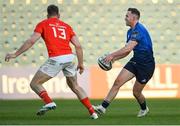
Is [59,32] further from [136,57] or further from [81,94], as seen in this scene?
[136,57]

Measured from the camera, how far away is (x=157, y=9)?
25.9m

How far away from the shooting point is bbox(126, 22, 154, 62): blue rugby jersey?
38.8ft

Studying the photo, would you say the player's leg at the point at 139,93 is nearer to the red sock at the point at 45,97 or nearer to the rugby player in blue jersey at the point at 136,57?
the rugby player in blue jersey at the point at 136,57

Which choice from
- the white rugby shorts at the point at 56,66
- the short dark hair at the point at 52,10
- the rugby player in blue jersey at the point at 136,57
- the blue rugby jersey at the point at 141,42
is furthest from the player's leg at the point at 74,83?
the blue rugby jersey at the point at 141,42

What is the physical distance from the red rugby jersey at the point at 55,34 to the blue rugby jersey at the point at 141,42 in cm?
111

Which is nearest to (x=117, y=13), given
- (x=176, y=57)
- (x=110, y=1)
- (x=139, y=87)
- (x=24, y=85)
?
(x=110, y=1)

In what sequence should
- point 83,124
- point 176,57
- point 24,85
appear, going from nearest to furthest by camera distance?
point 83,124, point 24,85, point 176,57

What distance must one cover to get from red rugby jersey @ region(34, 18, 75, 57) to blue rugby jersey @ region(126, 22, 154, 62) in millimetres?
1109

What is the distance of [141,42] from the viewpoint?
11938 mm

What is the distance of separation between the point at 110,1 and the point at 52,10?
14962mm

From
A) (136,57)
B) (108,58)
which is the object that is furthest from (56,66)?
(136,57)

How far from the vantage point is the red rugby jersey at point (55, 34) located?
11.3 metres

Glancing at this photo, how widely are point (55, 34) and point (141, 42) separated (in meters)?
1.56

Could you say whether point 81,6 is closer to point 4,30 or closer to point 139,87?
point 4,30
